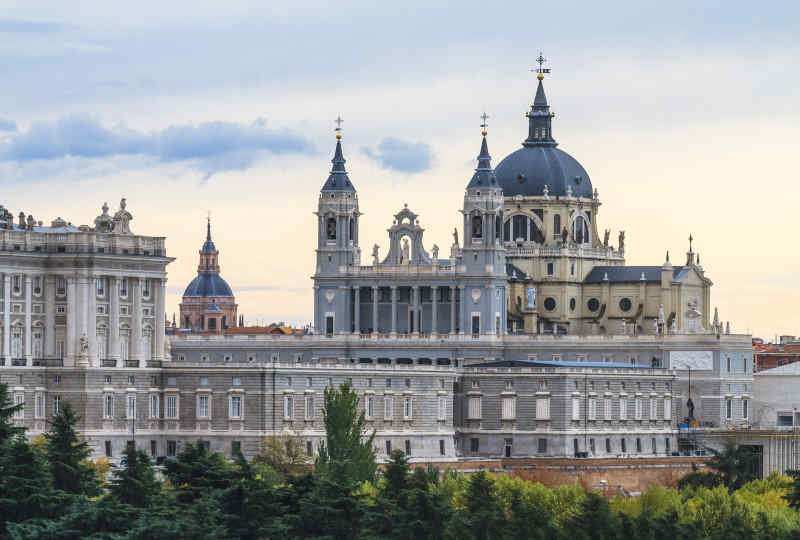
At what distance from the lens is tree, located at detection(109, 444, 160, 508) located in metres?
159

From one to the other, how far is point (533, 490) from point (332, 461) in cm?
1817

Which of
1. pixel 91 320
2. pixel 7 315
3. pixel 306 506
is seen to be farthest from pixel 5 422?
pixel 91 320

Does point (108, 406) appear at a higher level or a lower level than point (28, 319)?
lower

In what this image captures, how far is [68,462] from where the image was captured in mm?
164125

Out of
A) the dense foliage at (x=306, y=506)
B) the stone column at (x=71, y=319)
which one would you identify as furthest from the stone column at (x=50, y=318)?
the dense foliage at (x=306, y=506)

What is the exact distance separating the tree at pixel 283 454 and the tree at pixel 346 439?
1.69 m

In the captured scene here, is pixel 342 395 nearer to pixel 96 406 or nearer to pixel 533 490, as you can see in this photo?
pixel 96 406

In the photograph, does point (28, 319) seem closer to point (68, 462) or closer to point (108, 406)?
point (108, 406)

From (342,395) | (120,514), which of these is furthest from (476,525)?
(342,395)

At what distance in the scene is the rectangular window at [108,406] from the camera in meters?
199

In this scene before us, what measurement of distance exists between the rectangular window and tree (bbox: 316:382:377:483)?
13.4 m

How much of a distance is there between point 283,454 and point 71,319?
52.8ft

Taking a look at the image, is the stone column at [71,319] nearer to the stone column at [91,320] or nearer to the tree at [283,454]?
the stone column at [91,320]

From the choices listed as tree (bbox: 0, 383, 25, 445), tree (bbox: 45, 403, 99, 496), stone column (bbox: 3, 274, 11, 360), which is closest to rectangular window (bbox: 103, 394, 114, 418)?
stone column (bbox: 3, 274, 11, 360)
